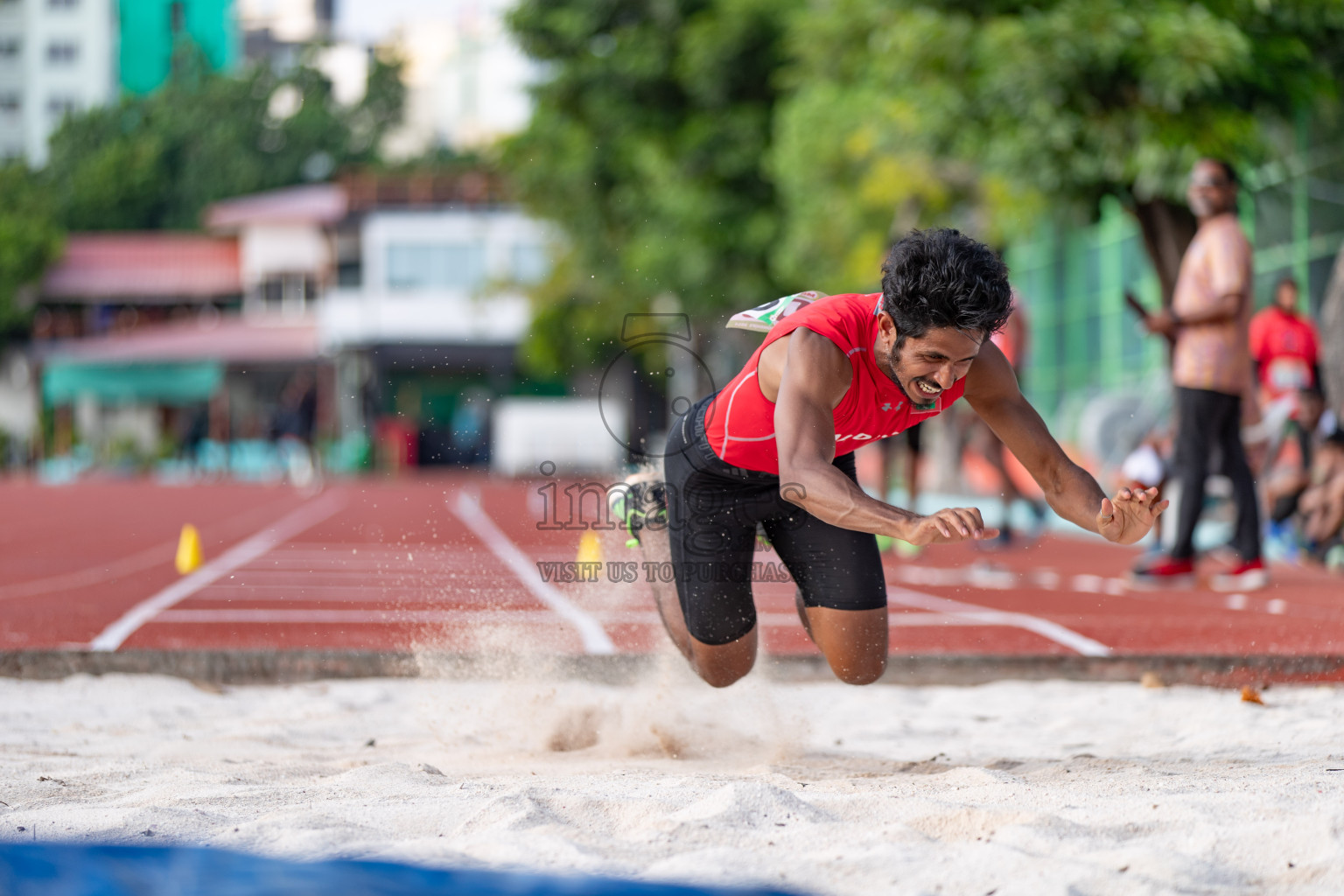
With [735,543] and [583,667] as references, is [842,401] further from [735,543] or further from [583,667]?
[583,667]

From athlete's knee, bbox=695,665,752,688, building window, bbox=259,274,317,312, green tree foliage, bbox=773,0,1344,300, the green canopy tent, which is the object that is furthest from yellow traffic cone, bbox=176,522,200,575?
building window, bbox=259,274,317,312

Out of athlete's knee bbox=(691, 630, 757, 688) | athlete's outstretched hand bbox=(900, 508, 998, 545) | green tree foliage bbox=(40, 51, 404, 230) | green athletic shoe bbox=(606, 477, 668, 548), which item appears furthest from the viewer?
green tree foliage bbox=(40, 51, 404, 230)

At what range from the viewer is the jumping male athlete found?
3451 mm

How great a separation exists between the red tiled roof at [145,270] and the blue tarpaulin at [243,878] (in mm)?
46133

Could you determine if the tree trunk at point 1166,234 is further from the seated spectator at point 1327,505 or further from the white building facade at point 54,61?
the white building facade at point 54,61

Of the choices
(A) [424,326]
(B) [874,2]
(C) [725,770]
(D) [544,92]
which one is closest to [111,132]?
(A) [424,326]

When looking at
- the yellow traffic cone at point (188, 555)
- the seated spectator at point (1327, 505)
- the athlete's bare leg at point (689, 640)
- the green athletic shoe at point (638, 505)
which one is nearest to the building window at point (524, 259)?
the yellow traffic cone at point (188, 555)

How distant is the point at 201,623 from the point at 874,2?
922 cm

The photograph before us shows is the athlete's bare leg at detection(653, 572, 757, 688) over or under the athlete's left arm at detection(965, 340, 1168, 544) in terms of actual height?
under

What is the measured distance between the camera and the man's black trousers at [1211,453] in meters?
7.62

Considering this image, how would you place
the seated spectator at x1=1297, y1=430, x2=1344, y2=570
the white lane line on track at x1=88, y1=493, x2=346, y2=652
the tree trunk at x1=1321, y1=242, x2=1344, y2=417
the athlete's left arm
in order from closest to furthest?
the athlete's left arm
the white lane line on track at x1=88, y1=493, x2=346, y2=652
the seated spectator at x1=1297, y1=430, x2=1344, y2=570
the tree trunk at x1=1321, y1=242, x2=1344, y2=417

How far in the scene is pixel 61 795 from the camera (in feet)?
11.3

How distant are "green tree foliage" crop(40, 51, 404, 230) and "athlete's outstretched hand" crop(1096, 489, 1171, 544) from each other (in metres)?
52.9

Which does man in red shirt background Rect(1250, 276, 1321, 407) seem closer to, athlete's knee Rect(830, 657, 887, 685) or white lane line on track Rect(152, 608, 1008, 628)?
white lane line on track Rect(152, 608, 1008, 628)
